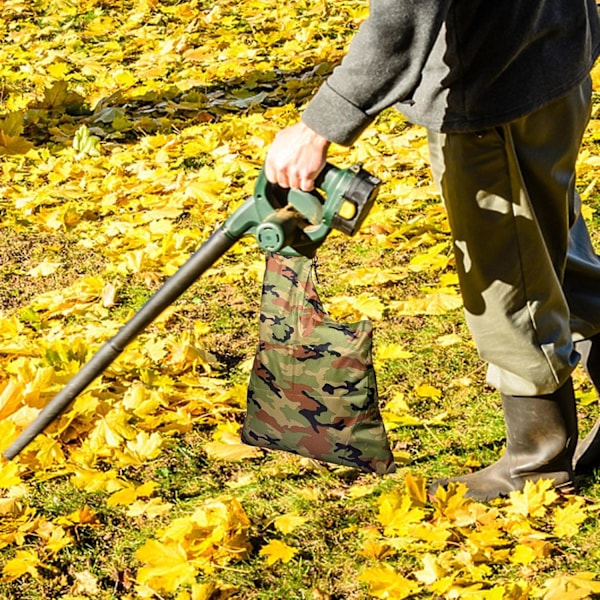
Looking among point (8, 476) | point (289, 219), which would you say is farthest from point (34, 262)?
point (289, 219)

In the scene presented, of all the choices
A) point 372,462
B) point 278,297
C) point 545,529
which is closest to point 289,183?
point 278,297

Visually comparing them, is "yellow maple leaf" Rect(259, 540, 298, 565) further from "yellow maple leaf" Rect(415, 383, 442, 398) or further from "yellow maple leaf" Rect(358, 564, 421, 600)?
"yellow maple leaf" Rect(415, 383, 442, 398)

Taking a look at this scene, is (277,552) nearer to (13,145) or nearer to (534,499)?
(534,499)

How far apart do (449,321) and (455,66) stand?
1.62 m

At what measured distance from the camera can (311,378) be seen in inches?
101

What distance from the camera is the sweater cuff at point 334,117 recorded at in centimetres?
193

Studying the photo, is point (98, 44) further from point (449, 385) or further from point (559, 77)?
point (559, 77)

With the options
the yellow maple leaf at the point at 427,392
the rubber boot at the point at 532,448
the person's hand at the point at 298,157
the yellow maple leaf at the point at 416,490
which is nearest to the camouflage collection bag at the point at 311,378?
the yellow maple leaf at the point at 416,490

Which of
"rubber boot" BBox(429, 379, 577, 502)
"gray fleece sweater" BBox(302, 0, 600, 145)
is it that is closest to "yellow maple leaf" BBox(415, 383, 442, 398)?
"rubber boot" BBox(429, 379, 577, 502)

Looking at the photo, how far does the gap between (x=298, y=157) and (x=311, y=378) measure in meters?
0.76

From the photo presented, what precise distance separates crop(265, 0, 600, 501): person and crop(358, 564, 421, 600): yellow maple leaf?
391 millimetres

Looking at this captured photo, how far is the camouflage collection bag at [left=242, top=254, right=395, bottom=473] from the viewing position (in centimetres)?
250

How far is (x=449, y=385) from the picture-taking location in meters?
3.13

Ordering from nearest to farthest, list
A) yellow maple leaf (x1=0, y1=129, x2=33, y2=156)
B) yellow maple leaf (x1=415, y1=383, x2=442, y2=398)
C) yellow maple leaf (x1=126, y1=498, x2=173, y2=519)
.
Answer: yellow maple leaf (x1=126, y1=498, x2=173, y2=519) < yellow maple leaf (x1=415, y1=383, x2=442, y2=398) < yellow maple leaf (x1=0, y1=129, x2=33, y2=156)
